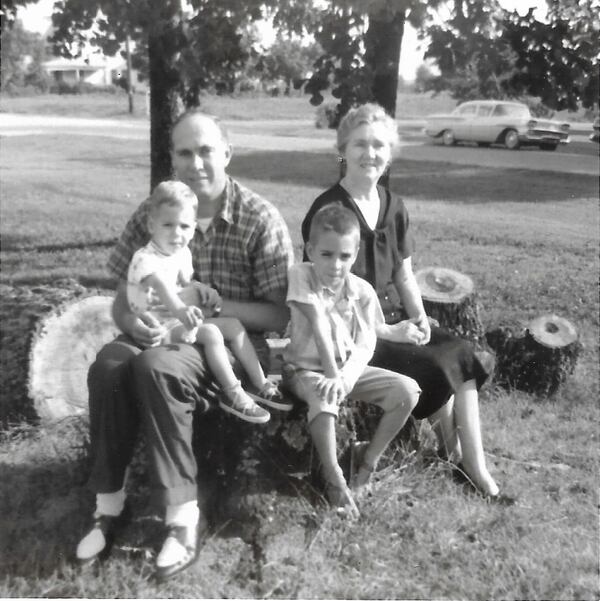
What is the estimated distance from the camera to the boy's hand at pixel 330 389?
2.89 m

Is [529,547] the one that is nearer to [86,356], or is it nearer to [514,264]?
[86,356]

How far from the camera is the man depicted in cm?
268

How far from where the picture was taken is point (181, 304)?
9.21 feet

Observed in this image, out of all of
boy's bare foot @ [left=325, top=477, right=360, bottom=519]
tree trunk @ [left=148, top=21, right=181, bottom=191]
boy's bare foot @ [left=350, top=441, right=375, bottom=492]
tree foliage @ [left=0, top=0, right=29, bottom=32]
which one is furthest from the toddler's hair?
tree foliage @ [left=0, top=0, right=29, bottom=32]

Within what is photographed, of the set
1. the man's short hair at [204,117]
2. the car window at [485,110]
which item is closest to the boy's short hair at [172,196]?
the man's short hair at [204,117]

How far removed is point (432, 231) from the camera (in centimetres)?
845

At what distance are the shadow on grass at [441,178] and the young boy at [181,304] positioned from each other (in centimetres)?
648

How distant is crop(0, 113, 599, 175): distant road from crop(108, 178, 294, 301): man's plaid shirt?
15.5 ft

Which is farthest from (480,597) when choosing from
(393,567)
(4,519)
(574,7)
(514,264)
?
(514,264)

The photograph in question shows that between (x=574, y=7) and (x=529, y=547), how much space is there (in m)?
3.74

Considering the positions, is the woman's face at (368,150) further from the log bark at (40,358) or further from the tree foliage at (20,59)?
the tree foliage at (20,59)

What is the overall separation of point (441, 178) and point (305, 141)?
7324 millimetres

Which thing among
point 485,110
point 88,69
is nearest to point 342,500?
point 88,69

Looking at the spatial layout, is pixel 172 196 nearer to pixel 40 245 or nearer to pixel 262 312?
pixel 262 312
